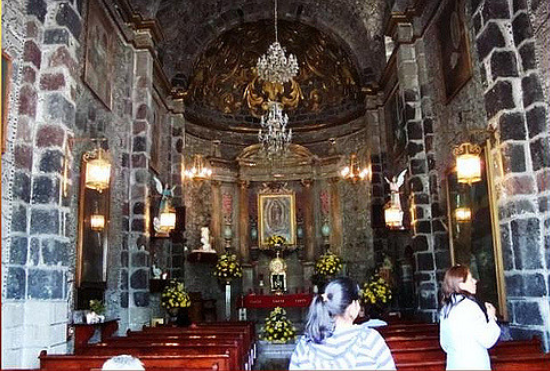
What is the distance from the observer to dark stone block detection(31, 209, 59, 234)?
6.51 m

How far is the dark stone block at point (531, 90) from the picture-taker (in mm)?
6688

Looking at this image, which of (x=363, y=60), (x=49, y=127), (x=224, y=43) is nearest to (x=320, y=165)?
(x=363, y=60)

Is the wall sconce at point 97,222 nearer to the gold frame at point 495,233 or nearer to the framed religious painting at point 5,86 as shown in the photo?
the framed religious painting at point 5,86

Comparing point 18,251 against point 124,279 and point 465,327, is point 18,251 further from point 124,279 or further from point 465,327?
point 465,327

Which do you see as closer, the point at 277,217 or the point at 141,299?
the point at 141,299

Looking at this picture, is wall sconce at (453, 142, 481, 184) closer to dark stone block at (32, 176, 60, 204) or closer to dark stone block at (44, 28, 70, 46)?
dark stone block at (32, 176, 60, 204)

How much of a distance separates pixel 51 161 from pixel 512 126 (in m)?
6.02

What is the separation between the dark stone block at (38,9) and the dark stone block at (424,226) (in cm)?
810

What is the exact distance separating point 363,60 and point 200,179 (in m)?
6.70

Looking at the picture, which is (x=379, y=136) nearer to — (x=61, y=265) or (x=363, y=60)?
(x=363, y=60)

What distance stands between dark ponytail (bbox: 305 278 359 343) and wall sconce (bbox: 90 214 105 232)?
696 centimetres

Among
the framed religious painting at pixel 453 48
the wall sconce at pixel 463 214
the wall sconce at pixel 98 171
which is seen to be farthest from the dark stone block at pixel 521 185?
the wall sconce at pixel 98 171

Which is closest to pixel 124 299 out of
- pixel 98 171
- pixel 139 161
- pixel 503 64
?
pixel 139 161

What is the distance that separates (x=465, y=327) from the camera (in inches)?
169
